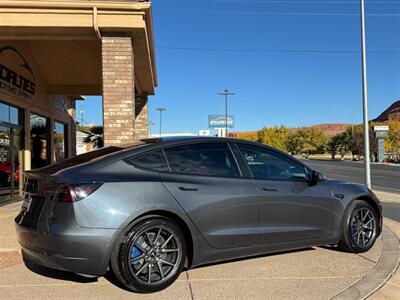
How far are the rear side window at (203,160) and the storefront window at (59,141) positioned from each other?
12030 mm

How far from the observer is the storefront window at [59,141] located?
1678cm

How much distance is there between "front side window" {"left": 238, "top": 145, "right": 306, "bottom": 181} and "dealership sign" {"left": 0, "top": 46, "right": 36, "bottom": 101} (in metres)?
7.44

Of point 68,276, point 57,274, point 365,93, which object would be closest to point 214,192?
point 68,276

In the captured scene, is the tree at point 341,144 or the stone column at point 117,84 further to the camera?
the tree at point 341,144

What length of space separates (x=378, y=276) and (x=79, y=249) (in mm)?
3249

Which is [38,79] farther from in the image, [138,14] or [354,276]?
[354,276]

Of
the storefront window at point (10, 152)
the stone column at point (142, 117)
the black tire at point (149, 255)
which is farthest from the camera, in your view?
the stone column at point (142, 117)

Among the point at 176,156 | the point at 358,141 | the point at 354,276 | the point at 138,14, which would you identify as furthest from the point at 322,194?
the point at 358,141

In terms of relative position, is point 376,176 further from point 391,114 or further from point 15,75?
point 391,114

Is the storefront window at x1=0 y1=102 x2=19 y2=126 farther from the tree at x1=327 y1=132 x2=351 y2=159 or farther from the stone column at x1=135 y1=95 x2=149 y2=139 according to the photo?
the tree at x1=327 y1=132 x2=351 y2=159

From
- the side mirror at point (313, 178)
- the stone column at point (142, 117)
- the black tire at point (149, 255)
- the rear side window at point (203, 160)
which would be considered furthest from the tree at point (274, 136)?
the black tire at point (149, 255)

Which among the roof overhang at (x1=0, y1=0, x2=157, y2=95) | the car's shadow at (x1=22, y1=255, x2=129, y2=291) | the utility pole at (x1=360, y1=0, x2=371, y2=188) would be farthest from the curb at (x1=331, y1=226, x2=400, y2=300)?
the utility pole at (x1=360, y1=0, x2=371, y2=188)

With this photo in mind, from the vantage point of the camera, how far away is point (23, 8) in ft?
26.0

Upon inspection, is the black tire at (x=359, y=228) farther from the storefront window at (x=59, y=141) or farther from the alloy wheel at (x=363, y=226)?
the storefront window at (x=59, y=141)
